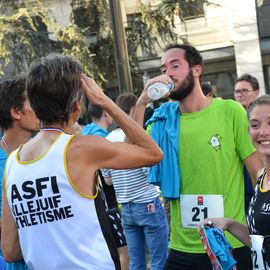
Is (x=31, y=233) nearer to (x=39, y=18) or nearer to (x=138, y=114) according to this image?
(x=138, y=114)

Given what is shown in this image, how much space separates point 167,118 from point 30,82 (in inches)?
60.7

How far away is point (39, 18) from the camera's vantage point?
44.8 feet

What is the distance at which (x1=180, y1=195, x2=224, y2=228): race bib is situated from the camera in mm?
3234

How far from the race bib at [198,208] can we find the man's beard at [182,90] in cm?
65

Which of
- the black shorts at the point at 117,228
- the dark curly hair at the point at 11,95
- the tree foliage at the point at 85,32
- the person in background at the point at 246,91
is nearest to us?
the dark curly hair at the point at 11,95

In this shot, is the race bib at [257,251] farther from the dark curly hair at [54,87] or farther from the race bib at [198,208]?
the dark curly hair at [54,87]

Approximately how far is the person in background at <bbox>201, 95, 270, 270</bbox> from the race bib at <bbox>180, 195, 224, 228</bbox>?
50 centimetres

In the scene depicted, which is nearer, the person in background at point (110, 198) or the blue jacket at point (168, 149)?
the blue jacket at point (168, 149)

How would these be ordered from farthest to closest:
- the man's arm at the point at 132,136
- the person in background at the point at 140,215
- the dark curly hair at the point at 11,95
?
the person in background at the point at 140,215 → the dark curly hair at the point at 11,95 → the man's arm at the point at 132,136

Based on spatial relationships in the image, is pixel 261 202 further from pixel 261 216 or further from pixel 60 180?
pixel 60 180

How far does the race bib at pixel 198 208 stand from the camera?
3.23 meters

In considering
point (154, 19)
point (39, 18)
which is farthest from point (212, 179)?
point (39, 18)

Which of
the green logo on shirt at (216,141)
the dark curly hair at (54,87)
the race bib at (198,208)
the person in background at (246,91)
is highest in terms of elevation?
the dark curly hair at (54,87)

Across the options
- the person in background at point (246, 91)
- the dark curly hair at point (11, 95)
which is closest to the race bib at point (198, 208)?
the dark curly hair at point (11, 95)
